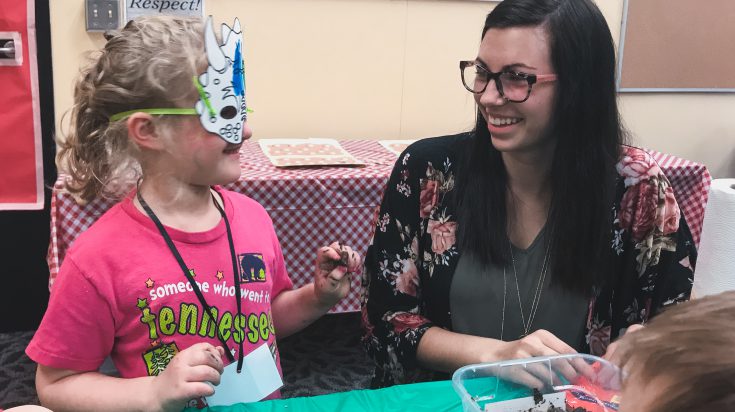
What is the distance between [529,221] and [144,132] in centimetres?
73

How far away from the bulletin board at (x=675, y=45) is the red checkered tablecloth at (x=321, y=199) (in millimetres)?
894

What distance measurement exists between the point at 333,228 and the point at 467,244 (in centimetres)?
105

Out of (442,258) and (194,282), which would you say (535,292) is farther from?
(194,282)

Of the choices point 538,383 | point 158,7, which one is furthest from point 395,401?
point 158,7

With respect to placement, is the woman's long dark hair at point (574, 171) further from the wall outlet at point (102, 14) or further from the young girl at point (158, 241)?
the wall outlet at point (102, 14)

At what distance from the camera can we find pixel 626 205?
4.31 ft

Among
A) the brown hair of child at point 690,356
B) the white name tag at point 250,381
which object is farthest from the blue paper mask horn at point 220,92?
the brown hair of child at point 690,356

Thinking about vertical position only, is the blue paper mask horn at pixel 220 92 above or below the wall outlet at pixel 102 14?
below

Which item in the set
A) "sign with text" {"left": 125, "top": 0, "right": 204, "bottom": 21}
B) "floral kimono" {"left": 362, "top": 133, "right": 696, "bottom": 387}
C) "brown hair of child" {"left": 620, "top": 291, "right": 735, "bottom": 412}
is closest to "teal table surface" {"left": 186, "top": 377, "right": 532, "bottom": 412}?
"floral kimono" {"left": 362, "top": 133, "right": 696, "bottom": 387}

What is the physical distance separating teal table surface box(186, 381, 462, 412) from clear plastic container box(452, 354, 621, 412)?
0.05m

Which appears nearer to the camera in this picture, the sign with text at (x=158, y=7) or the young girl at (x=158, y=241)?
the young girl at (x=158, y=241)

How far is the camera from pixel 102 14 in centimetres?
253

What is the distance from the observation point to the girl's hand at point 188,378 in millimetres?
892

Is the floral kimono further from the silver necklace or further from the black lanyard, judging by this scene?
the black lanyard
